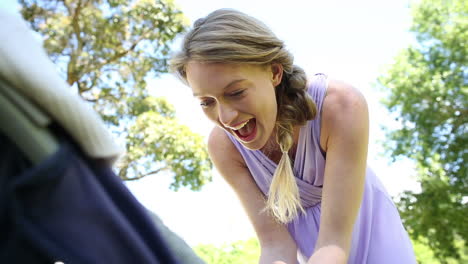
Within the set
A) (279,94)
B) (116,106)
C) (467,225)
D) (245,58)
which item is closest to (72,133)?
(245,58)

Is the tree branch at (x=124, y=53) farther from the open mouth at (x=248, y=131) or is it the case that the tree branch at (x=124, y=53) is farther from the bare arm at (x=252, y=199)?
the open mouth at (x=248, y=131)

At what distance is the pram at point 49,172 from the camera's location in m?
0.59

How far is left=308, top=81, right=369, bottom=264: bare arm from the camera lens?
5.98 ft

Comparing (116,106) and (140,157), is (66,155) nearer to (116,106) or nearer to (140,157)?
(140,157)

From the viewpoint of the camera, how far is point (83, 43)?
9016 millimetres

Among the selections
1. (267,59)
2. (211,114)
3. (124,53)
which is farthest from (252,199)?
(124,53)

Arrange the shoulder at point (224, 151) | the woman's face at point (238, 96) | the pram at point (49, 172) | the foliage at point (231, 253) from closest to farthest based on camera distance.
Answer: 1. the pram at point (49, 172)
2. the woman's face at point (238, 96)
3. the shoulder at point (224, 151)
4. the foliage at point (231, 253)

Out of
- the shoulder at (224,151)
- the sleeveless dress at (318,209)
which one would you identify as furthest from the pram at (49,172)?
the shoulder at (224,151)

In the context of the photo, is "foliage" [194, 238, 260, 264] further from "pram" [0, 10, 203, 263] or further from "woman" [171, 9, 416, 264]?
"pram" [0, 10, 203, 263]

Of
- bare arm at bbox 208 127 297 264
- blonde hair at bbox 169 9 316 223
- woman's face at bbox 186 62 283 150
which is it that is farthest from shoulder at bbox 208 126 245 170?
woman's face at bbox 186 62 283 150

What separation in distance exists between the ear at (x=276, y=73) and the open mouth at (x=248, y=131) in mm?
185

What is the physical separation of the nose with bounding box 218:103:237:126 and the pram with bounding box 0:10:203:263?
1062 millimetres

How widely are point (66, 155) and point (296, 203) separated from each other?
165 centimetres

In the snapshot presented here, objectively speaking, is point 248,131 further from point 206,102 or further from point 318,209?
point 318,209
